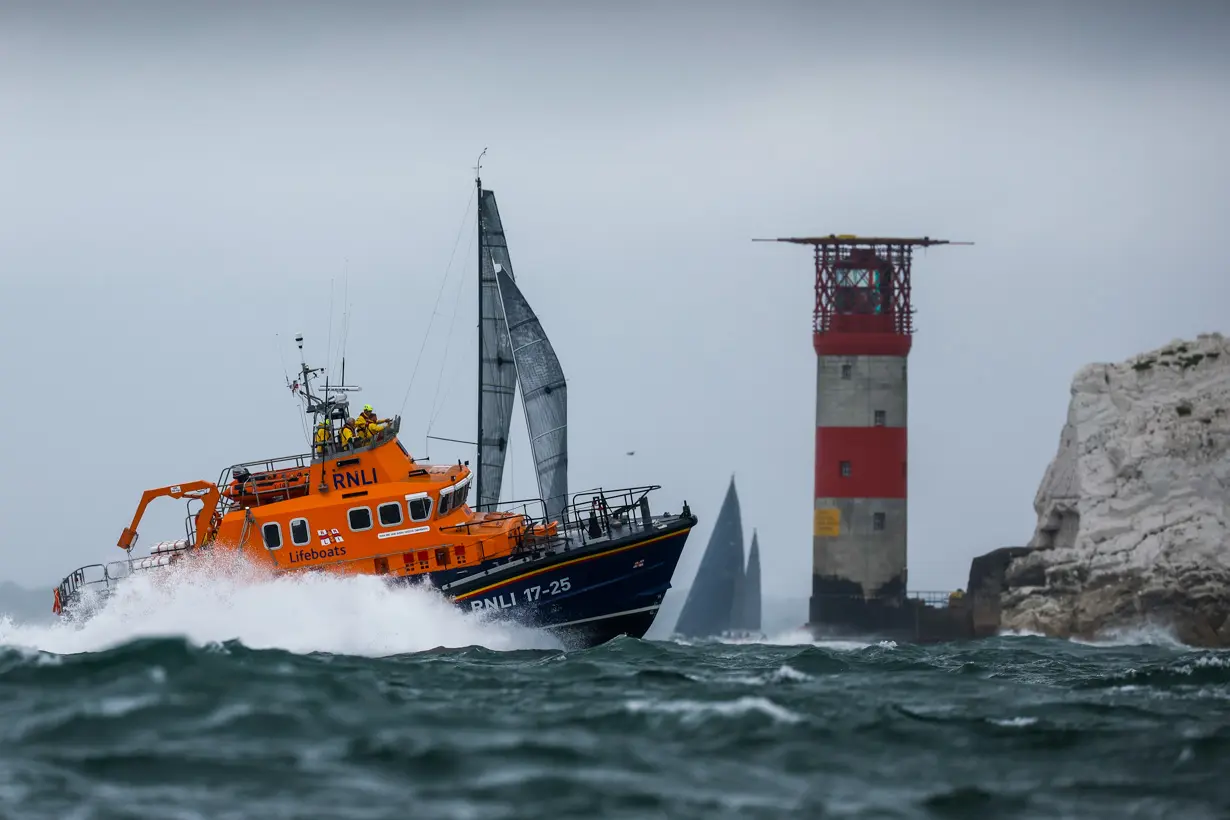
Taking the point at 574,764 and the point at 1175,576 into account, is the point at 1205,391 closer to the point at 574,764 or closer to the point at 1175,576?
the point at 1175,576

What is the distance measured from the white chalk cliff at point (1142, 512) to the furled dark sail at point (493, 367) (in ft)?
73.5

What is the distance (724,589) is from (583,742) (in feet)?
217

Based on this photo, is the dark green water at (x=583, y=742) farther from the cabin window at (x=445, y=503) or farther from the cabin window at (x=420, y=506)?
the cabin window at (x=445, y=503)

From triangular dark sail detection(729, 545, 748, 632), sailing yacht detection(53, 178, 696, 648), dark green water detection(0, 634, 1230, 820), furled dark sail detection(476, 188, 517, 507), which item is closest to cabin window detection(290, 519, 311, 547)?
sailing yacht detection(53, 178, 696, 648)

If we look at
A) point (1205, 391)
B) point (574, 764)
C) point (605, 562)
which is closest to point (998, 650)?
point (605, 562)

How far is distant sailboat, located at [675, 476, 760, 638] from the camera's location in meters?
81.5

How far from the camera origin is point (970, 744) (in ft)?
58.0

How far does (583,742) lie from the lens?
17406 millimetres

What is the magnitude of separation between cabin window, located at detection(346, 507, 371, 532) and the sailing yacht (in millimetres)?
17

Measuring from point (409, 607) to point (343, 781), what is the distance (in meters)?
14.3

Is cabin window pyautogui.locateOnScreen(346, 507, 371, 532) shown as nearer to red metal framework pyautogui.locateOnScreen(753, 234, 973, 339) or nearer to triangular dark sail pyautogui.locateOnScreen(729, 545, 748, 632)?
red metal framework pyautogui.locateOnScreen(753, 234, 973, 339)

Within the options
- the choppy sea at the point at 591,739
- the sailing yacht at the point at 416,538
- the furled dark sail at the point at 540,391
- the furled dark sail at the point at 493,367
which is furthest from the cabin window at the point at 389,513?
the furled dark sail at the point at 493,367

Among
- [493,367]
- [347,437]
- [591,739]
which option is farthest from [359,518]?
[591,739]

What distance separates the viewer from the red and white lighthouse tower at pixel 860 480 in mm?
60406
